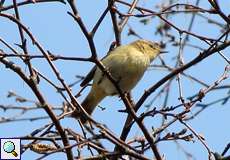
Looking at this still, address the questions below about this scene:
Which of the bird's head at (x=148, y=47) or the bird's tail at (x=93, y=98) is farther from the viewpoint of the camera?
the bird's head at (x=148, y=47)

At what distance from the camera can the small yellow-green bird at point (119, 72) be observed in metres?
5.30

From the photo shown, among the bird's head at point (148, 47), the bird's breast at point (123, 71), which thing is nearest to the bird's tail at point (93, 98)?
the bird's breast at point (123, 71)

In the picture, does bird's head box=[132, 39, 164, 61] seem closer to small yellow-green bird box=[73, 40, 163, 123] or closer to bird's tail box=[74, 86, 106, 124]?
small yellow-green bird box=[73, 40, 163, 123]

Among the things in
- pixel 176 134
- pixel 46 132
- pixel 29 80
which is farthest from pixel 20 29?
pixel 176 134

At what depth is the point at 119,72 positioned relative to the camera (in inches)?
209

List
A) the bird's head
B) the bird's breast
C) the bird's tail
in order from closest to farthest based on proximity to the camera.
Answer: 1. the bird's breast
2. the bird's tail
3. the bird's head

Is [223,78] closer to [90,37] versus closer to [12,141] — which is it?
[90,37]

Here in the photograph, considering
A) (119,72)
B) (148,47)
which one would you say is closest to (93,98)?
(119,72)

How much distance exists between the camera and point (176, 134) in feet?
11.0

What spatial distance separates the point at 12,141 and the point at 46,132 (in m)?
0.28

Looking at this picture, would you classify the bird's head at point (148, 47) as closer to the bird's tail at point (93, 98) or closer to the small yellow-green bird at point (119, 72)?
the small yellow-green bird at point (119, 72)

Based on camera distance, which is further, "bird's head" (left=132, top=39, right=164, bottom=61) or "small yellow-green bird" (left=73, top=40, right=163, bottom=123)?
"bird's head" (left=132, top=39, right=164, bottom=61)

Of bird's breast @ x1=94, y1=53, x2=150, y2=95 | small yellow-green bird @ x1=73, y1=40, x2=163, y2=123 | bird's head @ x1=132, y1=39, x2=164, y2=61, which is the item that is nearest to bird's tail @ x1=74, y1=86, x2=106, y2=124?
small yellow-green bird @ x1=73, y1=40, x2=163, y2=123

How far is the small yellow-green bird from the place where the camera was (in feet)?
17.4
